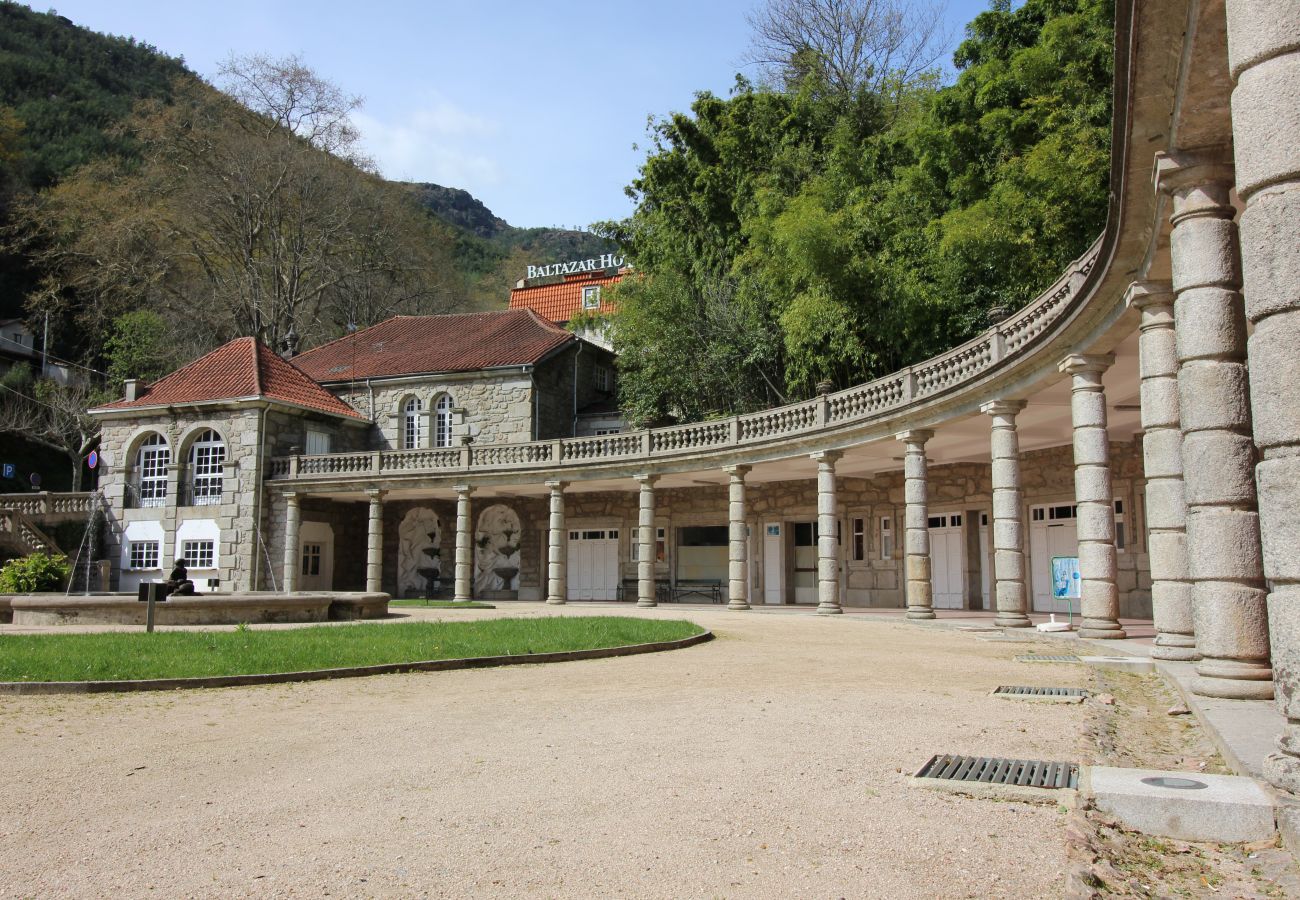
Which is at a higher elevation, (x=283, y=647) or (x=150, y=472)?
(x=150, y=472)

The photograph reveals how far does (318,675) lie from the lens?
977cm

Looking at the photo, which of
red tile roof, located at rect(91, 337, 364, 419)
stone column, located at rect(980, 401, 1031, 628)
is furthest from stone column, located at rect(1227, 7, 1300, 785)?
red tile roof, located at rect(91, 337, 364, 419)

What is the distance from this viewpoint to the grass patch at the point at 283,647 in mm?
9555

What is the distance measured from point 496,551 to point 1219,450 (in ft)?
90.6

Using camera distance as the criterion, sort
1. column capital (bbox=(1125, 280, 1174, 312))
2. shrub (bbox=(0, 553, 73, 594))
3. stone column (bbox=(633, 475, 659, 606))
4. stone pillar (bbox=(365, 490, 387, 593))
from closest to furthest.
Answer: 1. column capital (bbox=(1125, 280, 1174, 312))
2. shrub (bbox=(0, 553, 73, 594))
3. stone column (bbox=(633, 475, 659, 606))
4. stone pillar (bbox=(365, 490, 387, 593))

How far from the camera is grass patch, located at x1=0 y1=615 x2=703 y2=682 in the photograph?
9555 millimetres

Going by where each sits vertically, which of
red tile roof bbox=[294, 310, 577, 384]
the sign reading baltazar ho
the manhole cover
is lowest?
the manhole cover

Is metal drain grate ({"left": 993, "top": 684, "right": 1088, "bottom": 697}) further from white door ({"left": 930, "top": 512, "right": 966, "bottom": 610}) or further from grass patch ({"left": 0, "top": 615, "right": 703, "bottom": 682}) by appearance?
white door ({"left": 930, "top": 512, "right": 966, "bottom": 610})

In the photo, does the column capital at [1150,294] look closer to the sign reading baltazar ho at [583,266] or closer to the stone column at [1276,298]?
the stone column at [1276,298]

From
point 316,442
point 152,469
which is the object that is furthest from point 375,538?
point 152,469

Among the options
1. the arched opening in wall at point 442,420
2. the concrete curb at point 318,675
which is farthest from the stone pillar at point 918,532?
the arched opening in wall at point 442,420

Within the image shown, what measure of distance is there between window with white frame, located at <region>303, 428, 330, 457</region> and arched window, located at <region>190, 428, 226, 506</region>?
8.61 ft

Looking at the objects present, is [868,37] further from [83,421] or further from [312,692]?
[83,421]

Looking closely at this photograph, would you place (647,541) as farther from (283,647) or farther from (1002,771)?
(1002,771)
